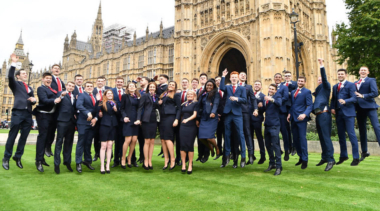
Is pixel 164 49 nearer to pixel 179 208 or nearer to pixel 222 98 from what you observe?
pixel 222 98

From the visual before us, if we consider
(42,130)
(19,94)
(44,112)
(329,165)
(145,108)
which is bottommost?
(329,165)

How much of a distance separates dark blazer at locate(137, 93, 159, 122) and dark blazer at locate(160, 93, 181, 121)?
0.36 metres

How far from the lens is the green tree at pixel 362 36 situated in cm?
1878

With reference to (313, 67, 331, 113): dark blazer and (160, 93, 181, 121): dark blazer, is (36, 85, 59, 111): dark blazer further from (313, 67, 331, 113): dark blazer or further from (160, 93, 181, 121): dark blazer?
(313, 67, 331, 113): dark blazer

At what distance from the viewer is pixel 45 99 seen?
6281 millimetres

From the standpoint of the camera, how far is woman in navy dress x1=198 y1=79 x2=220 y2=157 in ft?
21.0

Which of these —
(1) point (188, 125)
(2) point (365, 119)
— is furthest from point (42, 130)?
(2) point (365, 119)

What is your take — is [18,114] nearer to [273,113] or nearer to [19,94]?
[19,94]

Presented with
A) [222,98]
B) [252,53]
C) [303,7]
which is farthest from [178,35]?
[222,98]

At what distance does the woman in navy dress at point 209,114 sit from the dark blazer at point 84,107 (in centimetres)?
279

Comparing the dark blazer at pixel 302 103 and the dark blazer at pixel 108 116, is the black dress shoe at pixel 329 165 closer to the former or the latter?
the dark blazer at pixel 302 103

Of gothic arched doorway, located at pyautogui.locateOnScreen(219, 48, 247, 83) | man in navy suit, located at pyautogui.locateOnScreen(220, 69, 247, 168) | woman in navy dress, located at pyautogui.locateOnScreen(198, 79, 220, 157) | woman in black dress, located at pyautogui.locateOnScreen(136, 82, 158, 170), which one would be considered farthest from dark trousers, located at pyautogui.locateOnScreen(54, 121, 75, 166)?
gothic arched doorway, located at pyautogui.locateOnScreen(219, 48, 247, 83)

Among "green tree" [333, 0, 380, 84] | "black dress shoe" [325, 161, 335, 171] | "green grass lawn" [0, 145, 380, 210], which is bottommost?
"green grass lawn" [0, 145, 380, 210]

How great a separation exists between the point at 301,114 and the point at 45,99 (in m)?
6.44
